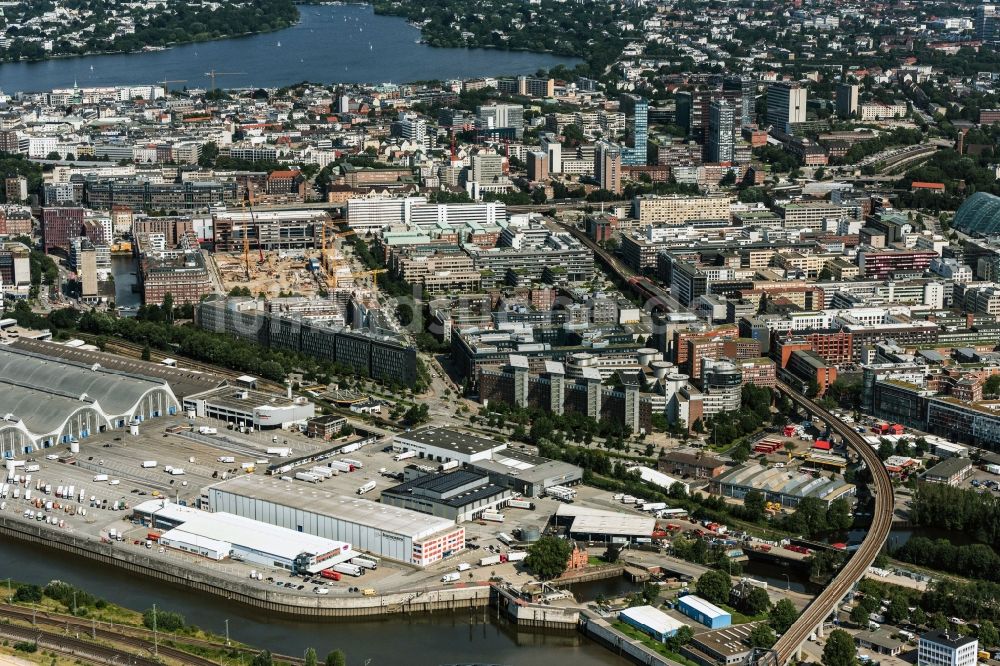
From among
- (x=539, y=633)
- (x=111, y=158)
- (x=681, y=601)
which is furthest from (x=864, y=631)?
(x=111, y=158)

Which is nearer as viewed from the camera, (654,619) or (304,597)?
(654,619)

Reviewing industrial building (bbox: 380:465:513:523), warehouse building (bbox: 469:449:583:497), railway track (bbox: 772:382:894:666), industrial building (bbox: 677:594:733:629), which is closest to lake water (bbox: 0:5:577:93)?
railway track (bbox: 772:382:894:666)

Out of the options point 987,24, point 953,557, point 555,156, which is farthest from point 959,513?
point 987,24

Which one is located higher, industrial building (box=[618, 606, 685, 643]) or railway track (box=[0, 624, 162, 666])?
industrial building (box=[618, 606, 685, 643])

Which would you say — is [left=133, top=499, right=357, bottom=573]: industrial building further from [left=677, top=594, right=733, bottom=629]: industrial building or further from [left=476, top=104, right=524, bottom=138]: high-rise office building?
[left=476, top=104, right=524, bottom=138]: high-rise office building

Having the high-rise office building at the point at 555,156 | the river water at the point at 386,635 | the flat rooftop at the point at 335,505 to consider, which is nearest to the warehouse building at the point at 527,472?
the flat rooftop at the point at 335,505

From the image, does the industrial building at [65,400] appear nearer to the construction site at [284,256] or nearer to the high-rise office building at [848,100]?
the construction site at [284,256]

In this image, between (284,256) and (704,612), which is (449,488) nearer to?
(704,612)
